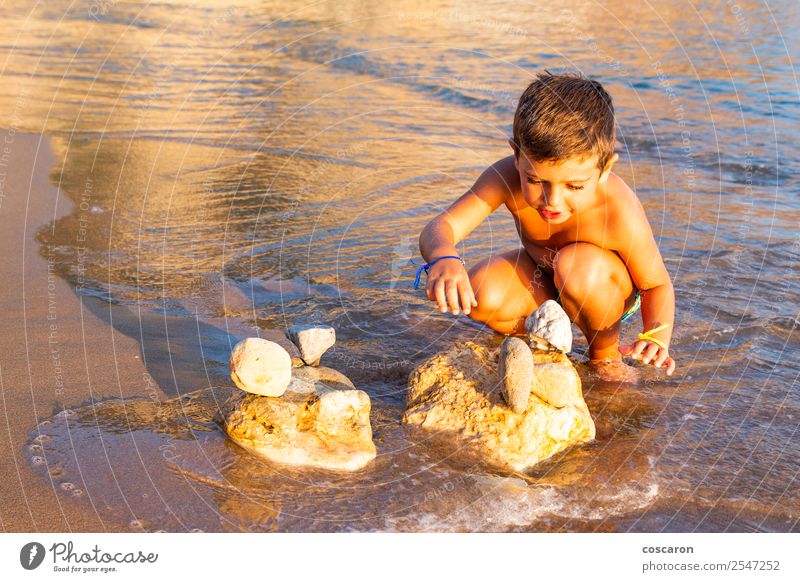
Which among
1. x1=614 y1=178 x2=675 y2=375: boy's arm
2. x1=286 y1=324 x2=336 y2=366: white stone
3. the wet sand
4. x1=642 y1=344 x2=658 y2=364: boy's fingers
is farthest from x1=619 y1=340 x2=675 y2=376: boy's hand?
the wet sand

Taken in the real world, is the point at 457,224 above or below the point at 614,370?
above

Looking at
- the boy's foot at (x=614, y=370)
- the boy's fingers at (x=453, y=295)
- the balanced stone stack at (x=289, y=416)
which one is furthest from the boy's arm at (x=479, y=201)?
the balanced stone stack at (x=289, y=416)

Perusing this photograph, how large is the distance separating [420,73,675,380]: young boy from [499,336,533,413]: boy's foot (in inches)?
11.9

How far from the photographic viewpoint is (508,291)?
4.80 meters

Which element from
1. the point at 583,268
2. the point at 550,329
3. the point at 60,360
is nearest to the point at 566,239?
the point at 583,268

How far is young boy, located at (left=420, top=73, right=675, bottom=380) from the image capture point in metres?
A: 3.87

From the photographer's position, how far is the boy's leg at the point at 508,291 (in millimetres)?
4789

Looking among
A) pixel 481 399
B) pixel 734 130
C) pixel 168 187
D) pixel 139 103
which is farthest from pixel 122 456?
pixel 734 130

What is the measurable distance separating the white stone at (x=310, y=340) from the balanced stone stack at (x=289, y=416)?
0.17 m

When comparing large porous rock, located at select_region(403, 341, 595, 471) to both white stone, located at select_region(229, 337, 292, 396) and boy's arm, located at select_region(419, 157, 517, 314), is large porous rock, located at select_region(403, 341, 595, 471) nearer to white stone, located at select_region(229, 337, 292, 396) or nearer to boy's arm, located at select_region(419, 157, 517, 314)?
boy's arm, located at select_region(419, 157, 517, 314)

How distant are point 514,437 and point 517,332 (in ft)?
4.69

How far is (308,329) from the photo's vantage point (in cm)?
367

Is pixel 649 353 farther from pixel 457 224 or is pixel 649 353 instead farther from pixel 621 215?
pixel 457 224

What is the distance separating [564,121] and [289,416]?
1.92 metres
